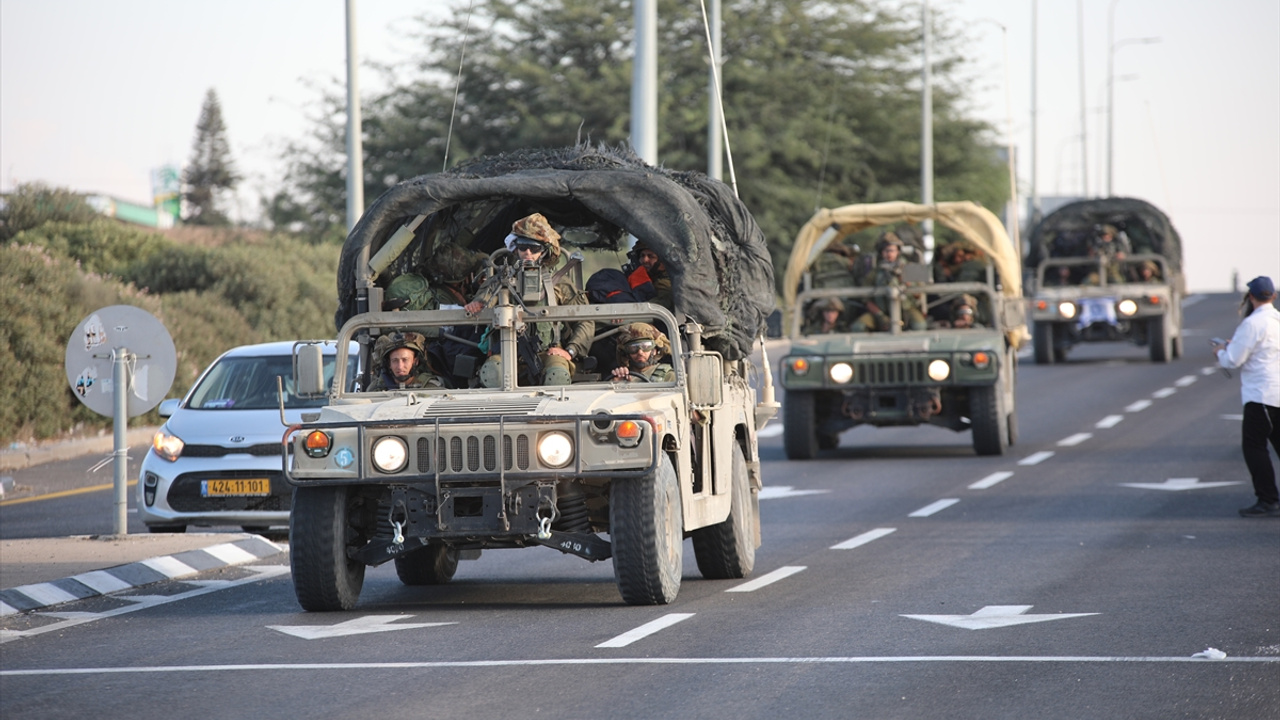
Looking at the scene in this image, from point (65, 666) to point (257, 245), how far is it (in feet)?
92.0

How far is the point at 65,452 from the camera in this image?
2177cm

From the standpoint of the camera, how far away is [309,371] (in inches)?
400

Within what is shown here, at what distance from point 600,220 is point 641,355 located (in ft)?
6.30

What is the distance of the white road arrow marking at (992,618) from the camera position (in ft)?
30.1

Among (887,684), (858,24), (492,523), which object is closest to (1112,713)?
(887,684)

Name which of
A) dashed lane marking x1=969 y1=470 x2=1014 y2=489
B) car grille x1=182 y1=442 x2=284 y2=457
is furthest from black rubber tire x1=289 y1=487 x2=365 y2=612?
dashed lane marking x1=969 y1=470 x2=1014 y2=489

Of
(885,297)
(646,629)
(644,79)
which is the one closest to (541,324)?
(646,629)

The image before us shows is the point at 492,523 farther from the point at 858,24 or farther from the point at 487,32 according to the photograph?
the point at 858,24

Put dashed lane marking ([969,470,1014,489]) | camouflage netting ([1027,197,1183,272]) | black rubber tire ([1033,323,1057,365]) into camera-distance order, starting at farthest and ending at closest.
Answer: black rubber tire ([1033,323,1057,365]) → camouflage netting ([1027,197,1183,272]) → dashed lane marking ([969,470,1014,489])

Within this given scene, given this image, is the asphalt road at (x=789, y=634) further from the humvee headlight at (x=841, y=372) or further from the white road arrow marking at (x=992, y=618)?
the humvee headlight at (x=841, y=372)

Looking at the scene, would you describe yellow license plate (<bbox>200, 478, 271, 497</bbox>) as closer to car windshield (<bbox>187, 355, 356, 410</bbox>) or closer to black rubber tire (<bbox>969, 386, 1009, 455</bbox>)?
car windshield (<bbox>187, 355, 356, 410</bbox>)

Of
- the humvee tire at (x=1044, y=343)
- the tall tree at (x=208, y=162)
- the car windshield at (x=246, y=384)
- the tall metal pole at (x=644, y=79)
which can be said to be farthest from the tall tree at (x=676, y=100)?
the tall tree at (x=208, y=162)

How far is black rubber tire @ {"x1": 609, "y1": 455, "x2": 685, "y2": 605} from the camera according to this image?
30.6ft

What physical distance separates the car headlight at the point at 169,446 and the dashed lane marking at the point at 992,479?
706 cm
